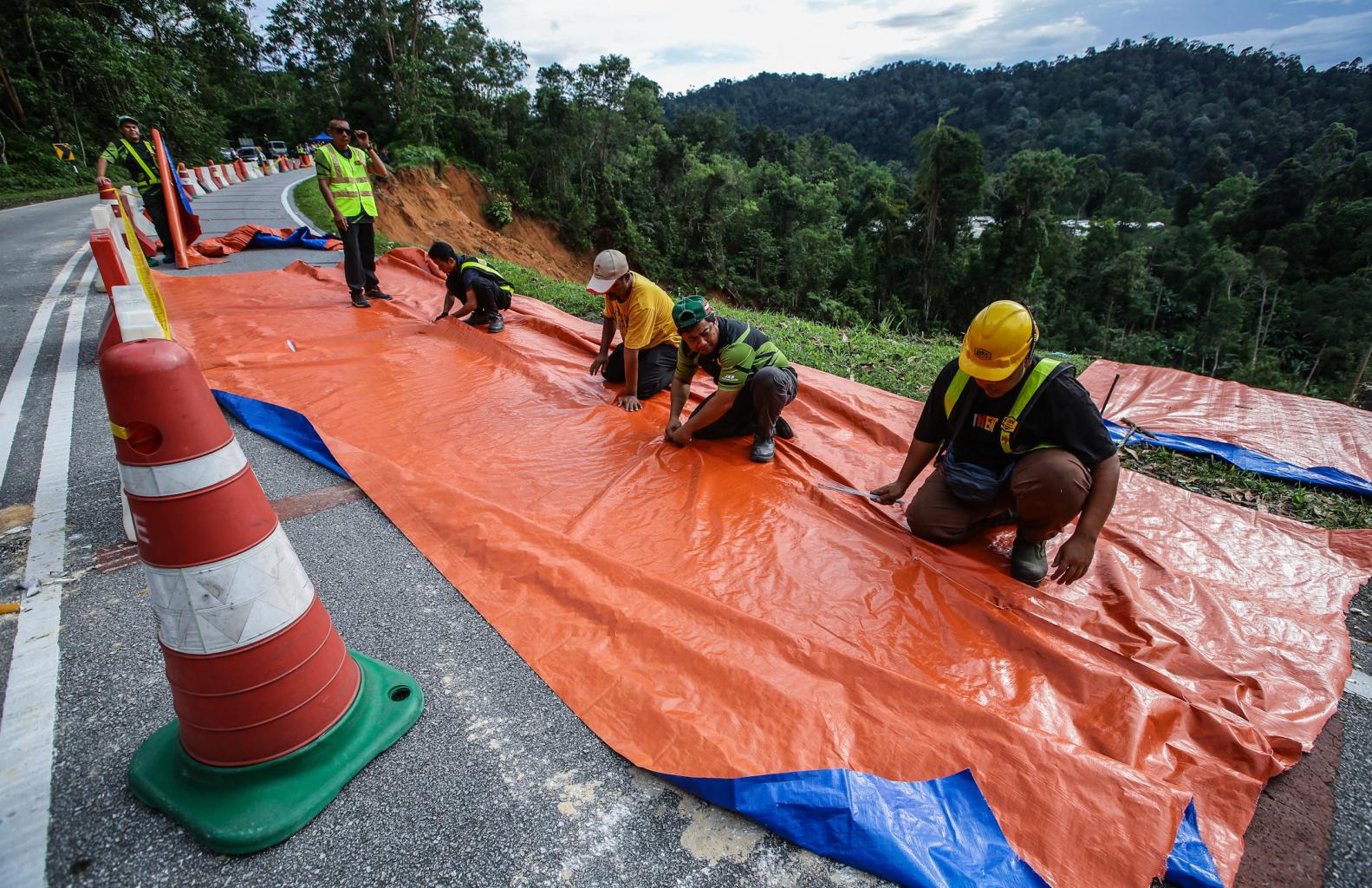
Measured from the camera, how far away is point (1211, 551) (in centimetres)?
275

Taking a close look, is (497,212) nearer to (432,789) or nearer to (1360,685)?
(432,789)

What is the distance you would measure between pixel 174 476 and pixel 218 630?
364 mm

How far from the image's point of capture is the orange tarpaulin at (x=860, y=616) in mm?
1617

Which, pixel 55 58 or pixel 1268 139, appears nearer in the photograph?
pixel 55 58

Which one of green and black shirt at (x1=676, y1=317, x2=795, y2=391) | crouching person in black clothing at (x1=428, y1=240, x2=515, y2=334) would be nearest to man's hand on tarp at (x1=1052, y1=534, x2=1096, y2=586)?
green and black shirt at (x1=676, y1=317, x2=795, y2=391)

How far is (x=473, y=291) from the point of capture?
5031 mm

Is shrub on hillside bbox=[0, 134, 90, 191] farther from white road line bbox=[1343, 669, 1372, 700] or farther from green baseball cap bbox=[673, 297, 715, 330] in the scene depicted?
white road line bbox=[1343, 669, 1372, 700]

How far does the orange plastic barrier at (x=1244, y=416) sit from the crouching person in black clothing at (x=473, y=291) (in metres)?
4.74

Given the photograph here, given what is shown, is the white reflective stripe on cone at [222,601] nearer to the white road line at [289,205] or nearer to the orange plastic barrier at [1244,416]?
the orange plastic barrier at [1244,416]

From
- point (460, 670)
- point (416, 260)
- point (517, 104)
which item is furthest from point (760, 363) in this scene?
point (517, 104)

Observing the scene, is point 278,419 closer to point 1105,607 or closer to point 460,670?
point 460,670

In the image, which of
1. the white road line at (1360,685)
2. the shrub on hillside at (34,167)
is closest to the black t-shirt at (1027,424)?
the white road line at (1360,685)

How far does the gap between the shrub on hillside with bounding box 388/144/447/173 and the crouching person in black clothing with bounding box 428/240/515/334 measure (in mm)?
15306

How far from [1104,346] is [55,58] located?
4264 centimetres
